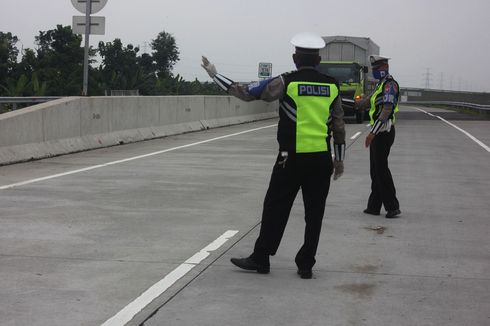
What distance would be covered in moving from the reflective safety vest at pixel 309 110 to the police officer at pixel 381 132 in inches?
106

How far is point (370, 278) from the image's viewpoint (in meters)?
5.99

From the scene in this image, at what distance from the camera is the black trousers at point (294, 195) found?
233 inches

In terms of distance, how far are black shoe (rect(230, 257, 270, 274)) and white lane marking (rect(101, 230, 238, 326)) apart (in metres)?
0.39

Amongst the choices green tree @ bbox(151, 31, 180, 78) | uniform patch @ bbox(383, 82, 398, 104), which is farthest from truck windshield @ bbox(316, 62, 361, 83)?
green tree @ bbox(151, 31, 180, 78)

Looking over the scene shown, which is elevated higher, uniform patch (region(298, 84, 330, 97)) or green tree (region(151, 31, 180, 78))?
green tree (region(151, 31, 180, 78))

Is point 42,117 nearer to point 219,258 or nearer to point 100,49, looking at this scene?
point 219,258

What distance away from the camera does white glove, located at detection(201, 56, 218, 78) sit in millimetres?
5969

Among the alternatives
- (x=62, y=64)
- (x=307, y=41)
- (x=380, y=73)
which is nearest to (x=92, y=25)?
(x=380, y=73)

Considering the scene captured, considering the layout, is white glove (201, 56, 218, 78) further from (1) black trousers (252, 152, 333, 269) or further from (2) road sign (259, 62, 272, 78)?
(2) road sign (259, 62, 272, 78)

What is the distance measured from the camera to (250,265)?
20.1 feet

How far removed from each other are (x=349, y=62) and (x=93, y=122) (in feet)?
60.8

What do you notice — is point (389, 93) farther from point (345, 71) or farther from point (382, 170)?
point (345, 71)

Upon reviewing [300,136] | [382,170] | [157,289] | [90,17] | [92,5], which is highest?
[92,5]

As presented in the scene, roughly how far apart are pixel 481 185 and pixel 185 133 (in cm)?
1208
